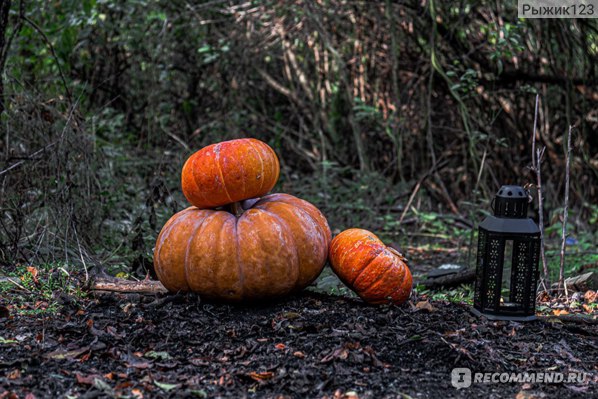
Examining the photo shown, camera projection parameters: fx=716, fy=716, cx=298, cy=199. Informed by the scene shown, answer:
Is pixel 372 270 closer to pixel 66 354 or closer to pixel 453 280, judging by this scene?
pixel 453 280

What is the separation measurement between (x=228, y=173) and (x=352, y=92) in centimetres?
608

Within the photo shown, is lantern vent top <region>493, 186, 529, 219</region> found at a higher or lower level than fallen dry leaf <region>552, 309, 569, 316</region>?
higher

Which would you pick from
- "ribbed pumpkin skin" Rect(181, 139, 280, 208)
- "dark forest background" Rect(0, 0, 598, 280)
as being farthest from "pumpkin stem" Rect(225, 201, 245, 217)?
"dark forest background" Rect(0, 0, 598, 280)

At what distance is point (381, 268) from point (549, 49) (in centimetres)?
599

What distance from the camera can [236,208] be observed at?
4.42 meters

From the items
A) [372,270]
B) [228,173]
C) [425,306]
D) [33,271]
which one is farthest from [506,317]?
[33,271]

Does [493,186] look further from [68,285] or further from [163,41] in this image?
[68,285]

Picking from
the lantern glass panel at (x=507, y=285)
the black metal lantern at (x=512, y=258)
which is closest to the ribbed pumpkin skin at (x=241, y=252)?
the black metal lantern at (x=512, y=258)

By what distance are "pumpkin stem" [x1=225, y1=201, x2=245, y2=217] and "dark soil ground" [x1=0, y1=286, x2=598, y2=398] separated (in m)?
0.57

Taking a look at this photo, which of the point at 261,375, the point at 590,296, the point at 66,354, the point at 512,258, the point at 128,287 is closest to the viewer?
the point at 261,375

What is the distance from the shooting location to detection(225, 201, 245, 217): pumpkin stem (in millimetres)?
4406

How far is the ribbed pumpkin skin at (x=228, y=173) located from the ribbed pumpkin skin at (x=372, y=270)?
2.20 ft

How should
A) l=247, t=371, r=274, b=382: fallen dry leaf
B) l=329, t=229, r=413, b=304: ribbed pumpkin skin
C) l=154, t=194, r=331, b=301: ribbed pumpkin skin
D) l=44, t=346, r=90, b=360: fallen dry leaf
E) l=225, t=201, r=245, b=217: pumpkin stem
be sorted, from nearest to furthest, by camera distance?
l=247, t=371, r=274, b=382: fallen dry leaf
l=44, t=346, r=90, b=360: fallen dry leaf
l=154, t=194, r=331, b=301: ribbed pumpkin skin
l=329, t=229, r=413, b=304: ribbed pumpkin skin
l=225, t=201, r=245, b=217: pumpkin stem

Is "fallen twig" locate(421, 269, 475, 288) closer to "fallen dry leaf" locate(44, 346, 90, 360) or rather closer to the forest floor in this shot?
the forest floor
